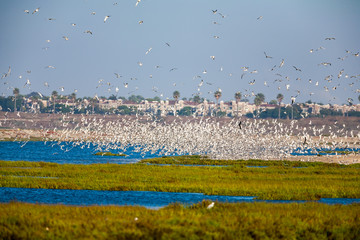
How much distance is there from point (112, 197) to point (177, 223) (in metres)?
15.3

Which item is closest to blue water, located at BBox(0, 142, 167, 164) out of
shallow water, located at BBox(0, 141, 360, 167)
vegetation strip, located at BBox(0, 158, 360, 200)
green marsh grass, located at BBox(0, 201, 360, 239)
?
shallow water, located at BBox(0, 141, 360, 167)

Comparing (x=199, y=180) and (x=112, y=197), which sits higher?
(x=112, y=197)

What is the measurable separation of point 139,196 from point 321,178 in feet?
60.5

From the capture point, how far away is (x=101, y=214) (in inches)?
1014

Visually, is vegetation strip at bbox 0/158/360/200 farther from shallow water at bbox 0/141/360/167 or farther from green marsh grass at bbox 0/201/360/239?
shallow water at bbox 0/141/360/167

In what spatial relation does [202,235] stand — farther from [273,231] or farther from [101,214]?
[101,214]

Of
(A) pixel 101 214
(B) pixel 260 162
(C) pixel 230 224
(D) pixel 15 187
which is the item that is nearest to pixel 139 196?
(D) pixel 15 187

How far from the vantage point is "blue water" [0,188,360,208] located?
35375 mm

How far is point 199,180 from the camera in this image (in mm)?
46031

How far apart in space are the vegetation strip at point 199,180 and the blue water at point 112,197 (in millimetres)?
1035

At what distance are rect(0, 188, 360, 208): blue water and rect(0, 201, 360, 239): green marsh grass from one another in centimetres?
742

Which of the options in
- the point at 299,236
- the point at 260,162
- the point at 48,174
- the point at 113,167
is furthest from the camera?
the point at 260,162

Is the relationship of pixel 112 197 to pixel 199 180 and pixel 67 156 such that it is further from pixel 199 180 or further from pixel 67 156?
A: pixel 67 156

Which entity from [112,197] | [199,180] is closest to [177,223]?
[112,197]
